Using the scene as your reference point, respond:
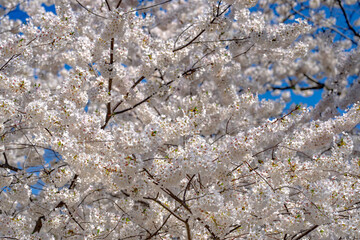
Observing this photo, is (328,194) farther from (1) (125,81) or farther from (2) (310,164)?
(1) (125,81)

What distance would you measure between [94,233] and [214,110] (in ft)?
9.53

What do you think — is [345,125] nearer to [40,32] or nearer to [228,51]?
[228,51]

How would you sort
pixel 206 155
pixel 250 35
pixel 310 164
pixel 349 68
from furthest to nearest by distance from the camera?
pixel 349 68 < pixel 250 35 < pixel 310 164 < pixel 206 155

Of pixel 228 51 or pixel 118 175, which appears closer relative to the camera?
pixel 118 175

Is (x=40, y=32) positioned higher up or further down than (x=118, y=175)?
higher up

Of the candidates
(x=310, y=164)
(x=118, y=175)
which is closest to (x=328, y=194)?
(x=310, y=164)

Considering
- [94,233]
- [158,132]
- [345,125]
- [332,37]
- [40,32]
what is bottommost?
[94,233]

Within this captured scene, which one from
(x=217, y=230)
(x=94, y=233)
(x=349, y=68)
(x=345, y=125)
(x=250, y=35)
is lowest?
(x=217, y=230)

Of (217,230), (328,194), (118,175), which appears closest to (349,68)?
(328,194)

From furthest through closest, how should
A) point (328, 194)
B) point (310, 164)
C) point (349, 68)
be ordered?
point (349, 68) < point (310, 164) < point (328, 194)

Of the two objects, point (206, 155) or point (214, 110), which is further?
point (214, 110)

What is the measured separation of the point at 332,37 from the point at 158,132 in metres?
5.73

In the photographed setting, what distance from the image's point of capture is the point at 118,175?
3086 mm

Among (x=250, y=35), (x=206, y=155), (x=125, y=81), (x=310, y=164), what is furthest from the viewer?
(x=125, y=81)
